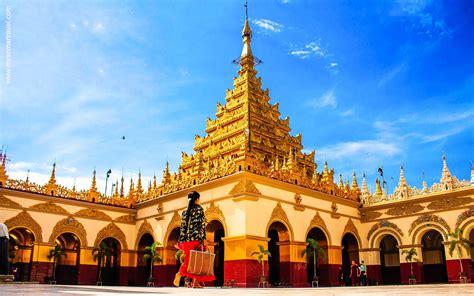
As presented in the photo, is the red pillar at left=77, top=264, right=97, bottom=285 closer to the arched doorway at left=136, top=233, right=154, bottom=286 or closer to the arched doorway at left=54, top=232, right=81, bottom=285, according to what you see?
the arched doorway at left=54, top=232, right=81, bottom=285

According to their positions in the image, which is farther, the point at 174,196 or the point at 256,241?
the point at 174,196

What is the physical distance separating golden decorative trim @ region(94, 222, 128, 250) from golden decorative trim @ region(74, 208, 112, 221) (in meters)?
0.46

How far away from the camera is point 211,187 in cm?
1981

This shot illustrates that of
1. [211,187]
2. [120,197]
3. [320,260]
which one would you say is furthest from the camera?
[120,197]

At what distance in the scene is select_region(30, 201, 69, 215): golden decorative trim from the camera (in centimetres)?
2114

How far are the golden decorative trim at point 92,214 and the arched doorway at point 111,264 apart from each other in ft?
5.25

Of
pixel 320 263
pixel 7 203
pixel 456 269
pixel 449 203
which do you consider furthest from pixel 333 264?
pixel 7 203

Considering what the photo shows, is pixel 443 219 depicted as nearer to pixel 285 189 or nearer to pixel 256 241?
pixel 285 189

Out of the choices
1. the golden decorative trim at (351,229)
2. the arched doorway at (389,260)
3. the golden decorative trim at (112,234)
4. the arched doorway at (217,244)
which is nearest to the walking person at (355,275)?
the golden decorative trim at (351,229)

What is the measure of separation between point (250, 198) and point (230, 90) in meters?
13.5

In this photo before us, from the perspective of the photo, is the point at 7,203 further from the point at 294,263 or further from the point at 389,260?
the point at 389,260

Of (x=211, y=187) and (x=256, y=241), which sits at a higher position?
(x=211, y=187)

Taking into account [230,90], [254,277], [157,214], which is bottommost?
[254,277]

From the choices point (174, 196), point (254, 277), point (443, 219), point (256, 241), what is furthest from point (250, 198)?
point (443, 219)
